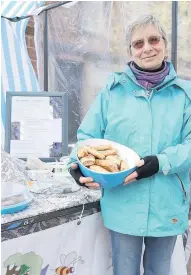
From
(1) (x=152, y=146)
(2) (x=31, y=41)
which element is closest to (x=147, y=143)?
(1) (x=152, y=146)

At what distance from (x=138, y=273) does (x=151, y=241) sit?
5.2 inches

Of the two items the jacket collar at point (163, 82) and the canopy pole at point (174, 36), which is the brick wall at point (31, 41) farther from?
the jacket collar at point (163, 82)

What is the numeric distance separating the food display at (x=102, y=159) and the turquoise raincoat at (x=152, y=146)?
2.4 inches

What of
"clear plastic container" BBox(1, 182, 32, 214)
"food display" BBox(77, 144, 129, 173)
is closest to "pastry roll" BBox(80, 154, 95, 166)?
"food display" BBox(77, 144, 129, 173)

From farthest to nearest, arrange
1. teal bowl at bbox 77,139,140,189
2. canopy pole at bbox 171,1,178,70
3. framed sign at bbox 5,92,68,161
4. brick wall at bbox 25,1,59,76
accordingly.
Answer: brick wall at bbox 25,1,59,76, canopy pole at bbox 171,1,178,70, framed sign at bbox 5,92,68,161, teal bowl at bbox 77,139,140,189

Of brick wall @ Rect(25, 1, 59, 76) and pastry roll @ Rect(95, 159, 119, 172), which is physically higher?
brick wall @ Rect(25, 1, 59, 76)

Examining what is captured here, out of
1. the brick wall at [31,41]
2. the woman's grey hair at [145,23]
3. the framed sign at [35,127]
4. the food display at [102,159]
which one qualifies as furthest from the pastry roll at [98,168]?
the brick wall at [31,41]

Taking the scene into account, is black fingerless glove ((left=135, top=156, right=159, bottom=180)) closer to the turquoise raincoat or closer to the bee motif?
the turquoise raincoat

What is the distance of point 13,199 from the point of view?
103cm

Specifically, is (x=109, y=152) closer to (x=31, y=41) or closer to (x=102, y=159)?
(x=102, y=159)

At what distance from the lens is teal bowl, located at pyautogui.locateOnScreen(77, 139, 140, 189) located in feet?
3.10

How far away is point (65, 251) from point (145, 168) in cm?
41

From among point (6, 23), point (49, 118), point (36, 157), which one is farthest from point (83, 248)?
point (6, 23)

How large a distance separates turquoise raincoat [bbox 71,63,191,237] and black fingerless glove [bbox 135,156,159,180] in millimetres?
24
